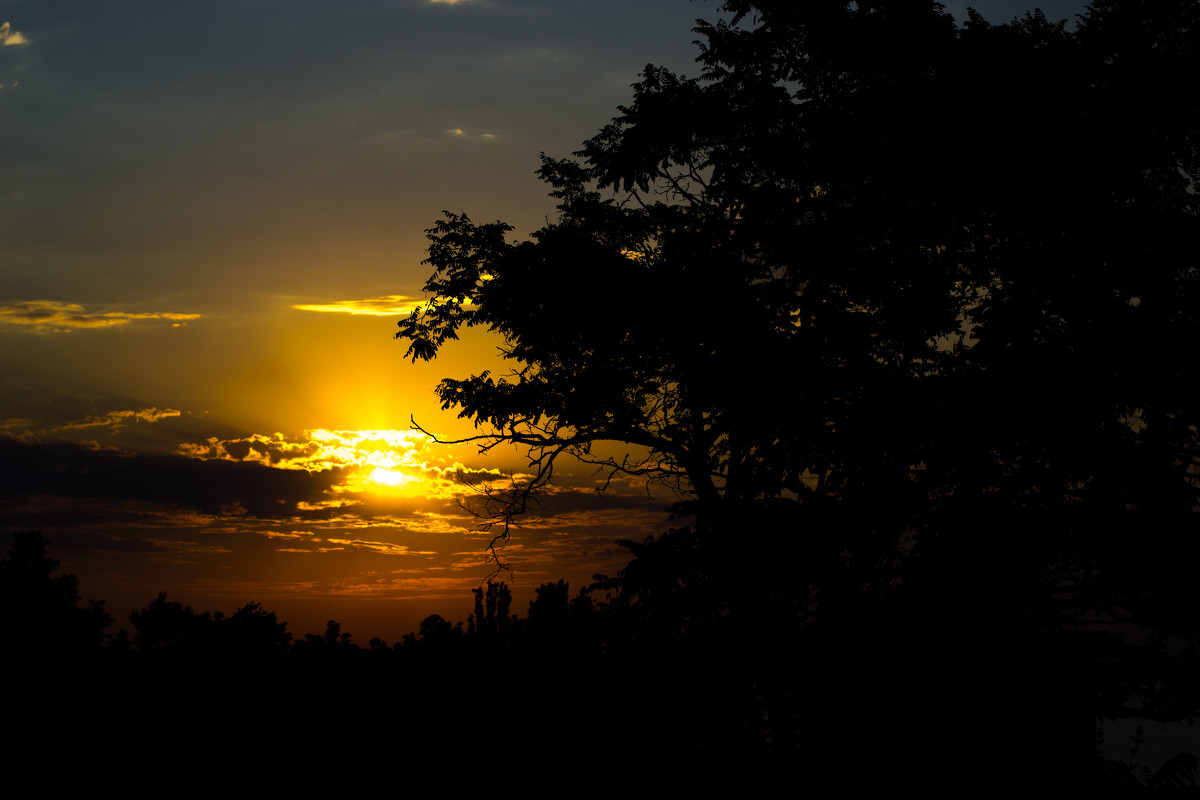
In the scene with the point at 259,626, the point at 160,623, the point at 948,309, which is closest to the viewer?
the point at 948,309

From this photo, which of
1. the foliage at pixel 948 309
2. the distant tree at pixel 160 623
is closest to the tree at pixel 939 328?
the foliage at pixel 948 309

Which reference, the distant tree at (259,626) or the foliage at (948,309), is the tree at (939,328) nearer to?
the foliage at (948,309)

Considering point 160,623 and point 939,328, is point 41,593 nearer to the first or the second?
point 160,623

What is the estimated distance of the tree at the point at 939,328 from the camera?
12.4 metres

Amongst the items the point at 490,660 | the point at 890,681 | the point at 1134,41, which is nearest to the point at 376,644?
the point at 490,660

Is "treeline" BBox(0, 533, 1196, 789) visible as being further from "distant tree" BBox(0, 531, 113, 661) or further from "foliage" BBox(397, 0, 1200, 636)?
"distant tree" BBox(0, 531, 113, 661)

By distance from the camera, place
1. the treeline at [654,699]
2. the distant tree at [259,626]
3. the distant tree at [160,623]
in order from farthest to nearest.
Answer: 1. the distant tree at [160,623]
2. the distant tree at [259,626]
3. the treeline at [654,699]

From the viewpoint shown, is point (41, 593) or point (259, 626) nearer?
point (259, 626)

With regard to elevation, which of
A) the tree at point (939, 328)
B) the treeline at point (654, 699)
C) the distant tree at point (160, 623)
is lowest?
the distant tree at point (160, 623)

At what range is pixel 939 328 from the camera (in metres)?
14.7

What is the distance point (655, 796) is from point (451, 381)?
9.06 m

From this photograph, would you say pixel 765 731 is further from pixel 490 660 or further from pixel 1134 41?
pixel 1134 41

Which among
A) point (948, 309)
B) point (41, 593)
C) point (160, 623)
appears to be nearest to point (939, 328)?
point (948, 309)

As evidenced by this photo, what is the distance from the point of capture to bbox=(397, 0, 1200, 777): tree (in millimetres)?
12445
